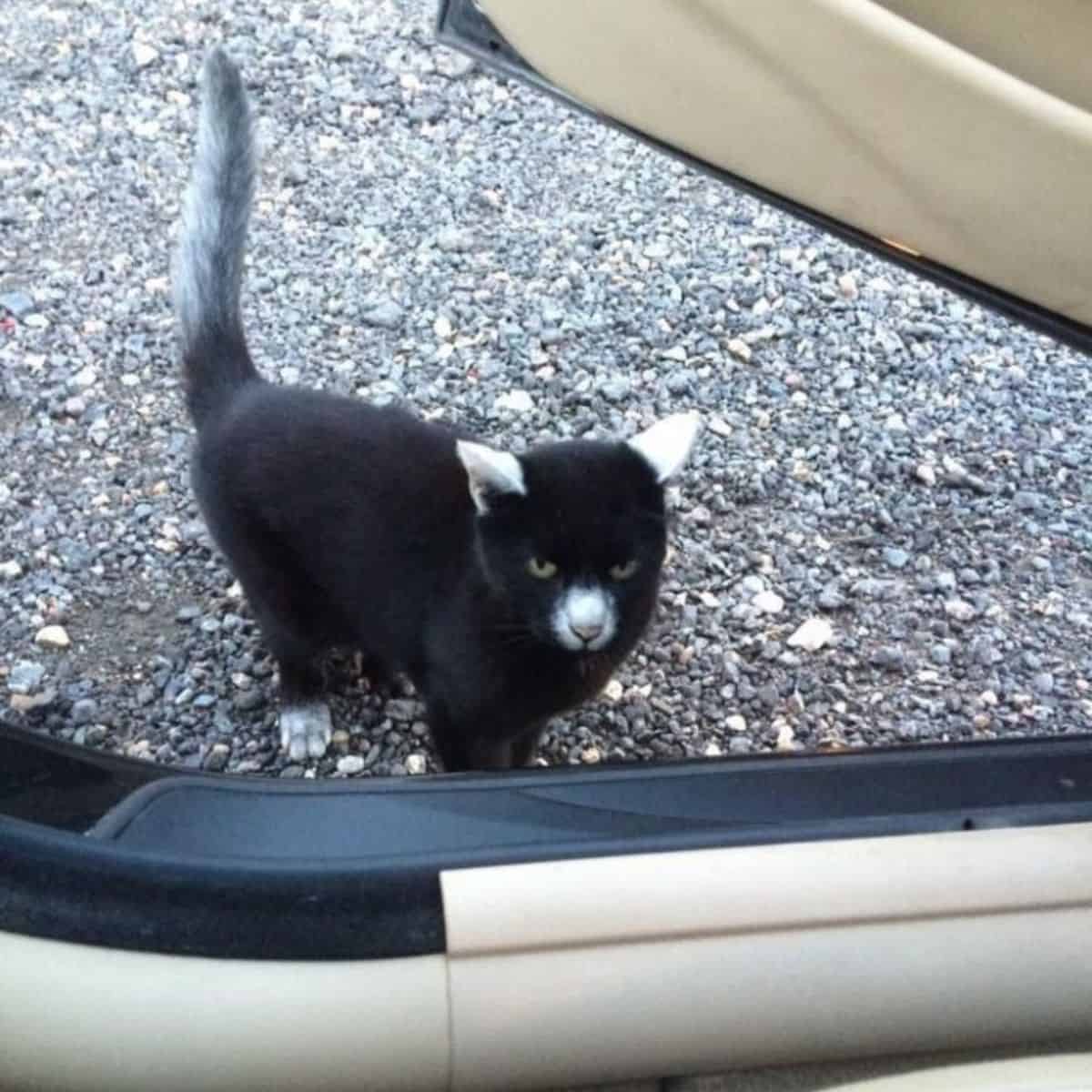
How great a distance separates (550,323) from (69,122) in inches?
47.6

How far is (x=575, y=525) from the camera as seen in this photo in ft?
6.52

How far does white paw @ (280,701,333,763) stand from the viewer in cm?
239

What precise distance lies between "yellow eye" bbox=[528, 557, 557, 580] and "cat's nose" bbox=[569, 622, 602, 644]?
66mm

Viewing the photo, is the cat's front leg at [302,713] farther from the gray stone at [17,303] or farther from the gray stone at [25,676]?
the gray stone at [17,303]

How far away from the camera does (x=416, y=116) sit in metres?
3.61

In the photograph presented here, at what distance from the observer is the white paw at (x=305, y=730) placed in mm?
2387

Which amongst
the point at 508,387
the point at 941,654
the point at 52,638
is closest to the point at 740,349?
the point at 508,387

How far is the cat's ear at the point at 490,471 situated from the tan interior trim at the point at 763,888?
0.53m

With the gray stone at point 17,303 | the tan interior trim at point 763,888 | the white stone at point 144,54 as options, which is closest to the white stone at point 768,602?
the tan interior trim at point 763,888

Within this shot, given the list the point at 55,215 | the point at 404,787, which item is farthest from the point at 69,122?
the point at 404,787

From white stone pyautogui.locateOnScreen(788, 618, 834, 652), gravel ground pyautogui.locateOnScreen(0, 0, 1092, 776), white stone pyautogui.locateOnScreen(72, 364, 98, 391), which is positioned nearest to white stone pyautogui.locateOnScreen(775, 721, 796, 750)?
gravel ground pyautogui.locateOnScreen(0, 0, 1092, 776)

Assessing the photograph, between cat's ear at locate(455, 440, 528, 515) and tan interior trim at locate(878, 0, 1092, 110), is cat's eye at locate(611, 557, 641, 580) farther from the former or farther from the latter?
tan interior trim at locate(878, 0, 1092, 110)

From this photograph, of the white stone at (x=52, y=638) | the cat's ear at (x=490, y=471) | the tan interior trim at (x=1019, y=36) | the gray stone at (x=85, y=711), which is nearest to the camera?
the tan interior trim at (x=1019, y=36)

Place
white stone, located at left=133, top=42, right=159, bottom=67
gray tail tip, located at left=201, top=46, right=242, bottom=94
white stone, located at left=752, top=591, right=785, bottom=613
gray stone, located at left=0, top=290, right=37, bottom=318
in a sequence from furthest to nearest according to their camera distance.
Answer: white stone, located at left=133, top=42, right=159, bottom=67 < gray stone, located at left=0, top=290, right=37, bottom=318 < white stone, located at left=752, top=591, right=785, bottom=613 < gray tail tip, located at left=201, top=46, right=242, bottom=94
